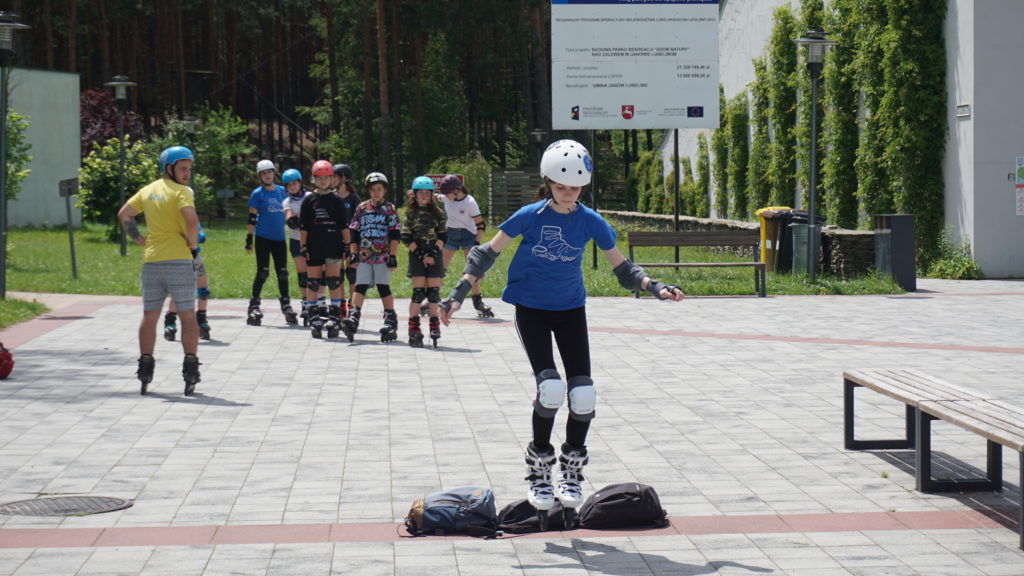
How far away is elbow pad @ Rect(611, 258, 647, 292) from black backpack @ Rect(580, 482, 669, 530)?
966 mm

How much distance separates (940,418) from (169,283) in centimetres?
581

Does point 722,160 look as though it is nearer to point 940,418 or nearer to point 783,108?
point 783,108

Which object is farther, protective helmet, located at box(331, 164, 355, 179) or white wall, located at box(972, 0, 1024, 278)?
white wall, located at box(972, 0, 1024, 278)

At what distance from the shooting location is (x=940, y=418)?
5703 millimetres

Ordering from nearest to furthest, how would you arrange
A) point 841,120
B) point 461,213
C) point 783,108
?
point 461,213, point 841,120, point 783,108

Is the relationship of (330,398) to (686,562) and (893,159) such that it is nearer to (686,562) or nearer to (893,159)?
(686,562)

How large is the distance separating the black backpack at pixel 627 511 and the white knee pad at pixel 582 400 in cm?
38

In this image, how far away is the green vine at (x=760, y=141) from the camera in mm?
29719

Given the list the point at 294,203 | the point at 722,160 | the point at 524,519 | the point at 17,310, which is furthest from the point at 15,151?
the point at 524,519

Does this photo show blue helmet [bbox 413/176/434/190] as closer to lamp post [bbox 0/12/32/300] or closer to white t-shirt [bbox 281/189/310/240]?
white t-shirt [bbox 281/189/310/240]

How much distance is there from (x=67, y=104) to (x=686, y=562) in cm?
4239

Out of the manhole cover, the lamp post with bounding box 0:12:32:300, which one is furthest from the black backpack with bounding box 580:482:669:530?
the lamp post with bounding box 0:12:32:300

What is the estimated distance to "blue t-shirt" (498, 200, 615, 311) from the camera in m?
5.74

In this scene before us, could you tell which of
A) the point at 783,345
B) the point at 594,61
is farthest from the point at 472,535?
the point at 594,61
